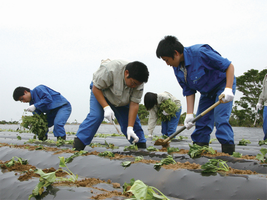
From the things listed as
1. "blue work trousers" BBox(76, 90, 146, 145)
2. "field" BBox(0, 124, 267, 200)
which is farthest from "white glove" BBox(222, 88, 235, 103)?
"blue work trousers" BBox(76, 90, 146, 145)

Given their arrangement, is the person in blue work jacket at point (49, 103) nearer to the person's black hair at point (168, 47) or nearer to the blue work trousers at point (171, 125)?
the blue work trousers at point (171, 125)

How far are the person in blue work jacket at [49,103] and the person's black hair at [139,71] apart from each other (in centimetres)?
343

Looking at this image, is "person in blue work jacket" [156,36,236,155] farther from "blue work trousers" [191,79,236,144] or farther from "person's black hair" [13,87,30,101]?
"person's black hair" [13,87,30,101]

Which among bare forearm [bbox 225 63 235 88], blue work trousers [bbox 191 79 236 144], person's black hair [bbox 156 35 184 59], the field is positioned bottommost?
the field

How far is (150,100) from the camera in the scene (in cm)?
692

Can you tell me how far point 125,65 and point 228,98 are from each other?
1.56m

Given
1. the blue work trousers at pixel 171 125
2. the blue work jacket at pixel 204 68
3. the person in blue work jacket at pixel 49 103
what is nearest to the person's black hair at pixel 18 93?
the person in blue work jacket at pixel 49 103

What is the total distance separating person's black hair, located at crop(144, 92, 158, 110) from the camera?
691 cm

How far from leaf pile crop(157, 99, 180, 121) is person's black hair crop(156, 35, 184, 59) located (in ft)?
→ 12.4

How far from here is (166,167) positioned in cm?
212

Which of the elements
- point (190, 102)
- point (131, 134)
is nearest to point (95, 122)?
point (131, 134)

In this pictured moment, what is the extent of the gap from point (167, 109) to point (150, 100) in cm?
58

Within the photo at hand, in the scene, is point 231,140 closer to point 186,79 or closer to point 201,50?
point 186,79

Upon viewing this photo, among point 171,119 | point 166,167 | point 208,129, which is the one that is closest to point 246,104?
point 171,119
